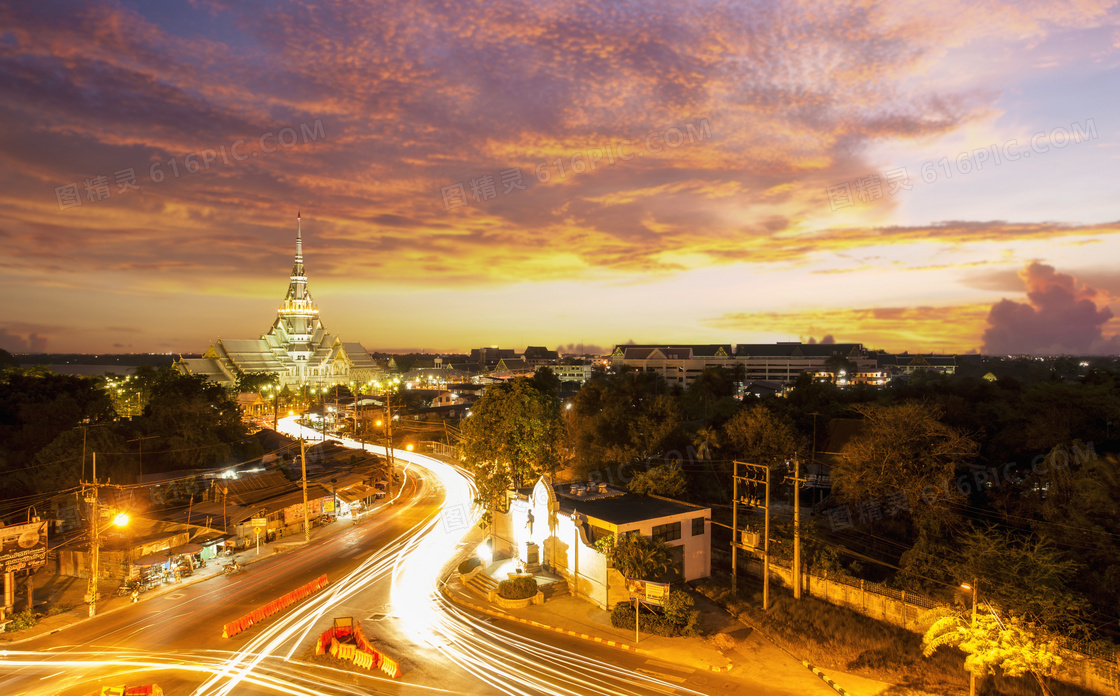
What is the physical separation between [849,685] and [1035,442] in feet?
88.8

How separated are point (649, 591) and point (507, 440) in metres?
11.5

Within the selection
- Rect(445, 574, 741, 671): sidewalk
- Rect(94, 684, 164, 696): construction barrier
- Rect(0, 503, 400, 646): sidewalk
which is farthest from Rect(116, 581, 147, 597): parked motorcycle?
Rect(445, 574, 741, 671): sidewalk

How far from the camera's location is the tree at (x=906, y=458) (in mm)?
28328

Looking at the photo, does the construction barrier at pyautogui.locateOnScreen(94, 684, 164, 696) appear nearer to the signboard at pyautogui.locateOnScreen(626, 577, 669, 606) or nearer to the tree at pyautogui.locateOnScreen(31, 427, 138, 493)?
the signboard at pyautogui.locateOnScreen(626, 577, 669, 606)

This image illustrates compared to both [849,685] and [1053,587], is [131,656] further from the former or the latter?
[1053,587]

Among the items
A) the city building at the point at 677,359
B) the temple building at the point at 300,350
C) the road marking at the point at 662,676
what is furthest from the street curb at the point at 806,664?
the temple building at the point at 300,350

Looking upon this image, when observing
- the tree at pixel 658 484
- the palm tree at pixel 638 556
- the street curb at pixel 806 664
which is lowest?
the street curb at pixel 806 664

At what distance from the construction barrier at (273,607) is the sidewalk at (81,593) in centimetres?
558

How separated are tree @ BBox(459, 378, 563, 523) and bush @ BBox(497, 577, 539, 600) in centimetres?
597

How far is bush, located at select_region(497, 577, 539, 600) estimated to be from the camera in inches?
901

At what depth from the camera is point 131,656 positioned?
1848 centimetres

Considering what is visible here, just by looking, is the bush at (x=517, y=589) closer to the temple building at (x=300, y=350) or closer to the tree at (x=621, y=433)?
the tree at (x=621, y=433)

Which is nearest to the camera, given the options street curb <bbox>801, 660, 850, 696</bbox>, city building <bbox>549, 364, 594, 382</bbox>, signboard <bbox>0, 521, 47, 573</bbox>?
street curb <bbox>801, 660, 850, 696</bbox>

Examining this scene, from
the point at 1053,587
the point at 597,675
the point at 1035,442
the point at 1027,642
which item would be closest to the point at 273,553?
the point at 597,675
